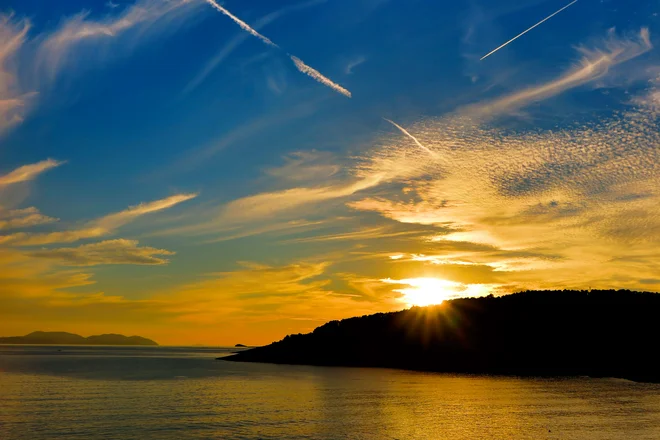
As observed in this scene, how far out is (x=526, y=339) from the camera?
16925 cm

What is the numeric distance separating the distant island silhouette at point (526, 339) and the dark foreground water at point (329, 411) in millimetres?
49296

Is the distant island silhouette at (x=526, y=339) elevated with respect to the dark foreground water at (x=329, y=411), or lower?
elevated

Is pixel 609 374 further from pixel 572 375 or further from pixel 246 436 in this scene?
pixel 246 436

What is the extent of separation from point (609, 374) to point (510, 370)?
81.3 ft

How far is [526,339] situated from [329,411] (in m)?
118

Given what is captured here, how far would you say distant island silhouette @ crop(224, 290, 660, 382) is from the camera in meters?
154

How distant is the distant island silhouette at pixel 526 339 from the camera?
154 meters

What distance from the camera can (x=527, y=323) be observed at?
177m

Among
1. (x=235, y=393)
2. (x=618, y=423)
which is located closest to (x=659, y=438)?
(x=618, y=423)

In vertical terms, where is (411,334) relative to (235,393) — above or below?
above

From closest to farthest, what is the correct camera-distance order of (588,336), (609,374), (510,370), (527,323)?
(609,374) < (510,370) < (588,336) < (527,323)

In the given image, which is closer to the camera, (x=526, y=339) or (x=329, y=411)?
(x=329, y=411)

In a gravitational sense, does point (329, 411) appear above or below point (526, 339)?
below

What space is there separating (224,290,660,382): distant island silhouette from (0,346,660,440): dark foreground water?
49296mm
